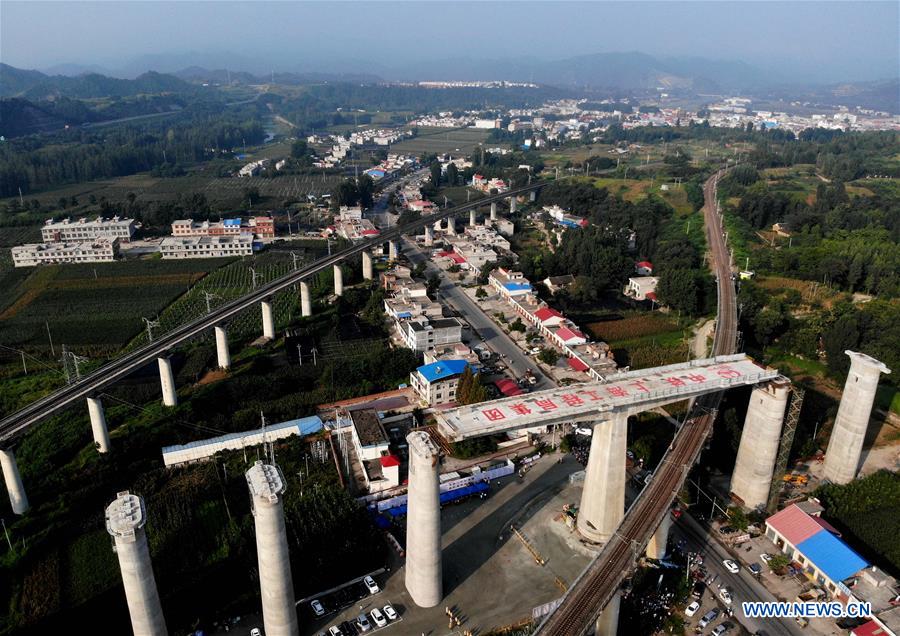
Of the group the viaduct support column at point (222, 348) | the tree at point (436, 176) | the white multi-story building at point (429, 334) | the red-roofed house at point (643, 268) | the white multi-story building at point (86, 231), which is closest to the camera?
the viaduct support column at point (222, 348)

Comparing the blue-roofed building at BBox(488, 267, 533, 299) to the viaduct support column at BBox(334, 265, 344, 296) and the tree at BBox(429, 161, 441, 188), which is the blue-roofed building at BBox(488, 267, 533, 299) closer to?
the viaduct support column at BBox(334, 265, 344, 296)

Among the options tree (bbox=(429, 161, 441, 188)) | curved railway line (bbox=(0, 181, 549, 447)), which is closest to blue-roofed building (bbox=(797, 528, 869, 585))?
curved railway line (bbox=(0, 181, 549, 447))

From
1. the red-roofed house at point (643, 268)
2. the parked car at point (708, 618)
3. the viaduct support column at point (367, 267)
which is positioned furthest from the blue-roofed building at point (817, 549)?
the viaduct support column at point (367, 267)

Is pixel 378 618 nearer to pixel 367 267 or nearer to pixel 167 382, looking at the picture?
pixel 167 382

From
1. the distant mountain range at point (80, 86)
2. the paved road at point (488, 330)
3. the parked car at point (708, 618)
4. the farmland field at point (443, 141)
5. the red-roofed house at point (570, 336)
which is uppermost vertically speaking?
the distant mountain range at point (80, 86)

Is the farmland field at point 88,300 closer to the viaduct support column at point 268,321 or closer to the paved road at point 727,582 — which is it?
the viaduct support column at point 268,321

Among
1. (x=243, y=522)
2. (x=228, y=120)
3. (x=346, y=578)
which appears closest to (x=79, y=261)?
(x=243, y=522)
